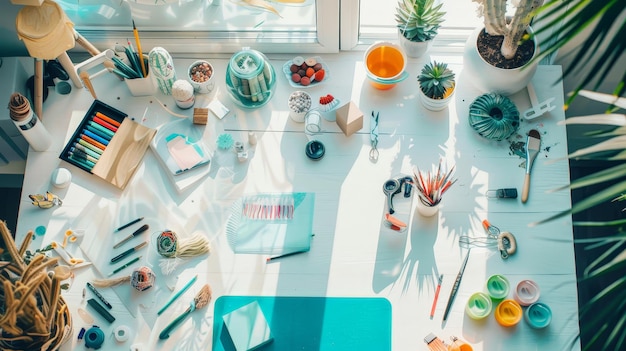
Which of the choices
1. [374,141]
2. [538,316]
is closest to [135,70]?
[374,141]

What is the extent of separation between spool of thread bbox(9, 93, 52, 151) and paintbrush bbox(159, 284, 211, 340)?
2.15 feet

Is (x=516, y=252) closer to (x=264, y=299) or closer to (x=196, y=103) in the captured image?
(x=264, y=299)

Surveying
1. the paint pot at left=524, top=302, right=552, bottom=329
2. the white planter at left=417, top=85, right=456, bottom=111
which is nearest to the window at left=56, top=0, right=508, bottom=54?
the white planter at left=417, top=85, right=456, bottom=111

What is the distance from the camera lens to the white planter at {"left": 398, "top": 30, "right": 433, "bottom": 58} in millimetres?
1976

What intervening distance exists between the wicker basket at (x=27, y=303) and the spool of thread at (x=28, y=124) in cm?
42

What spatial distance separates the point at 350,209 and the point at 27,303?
0.86 m

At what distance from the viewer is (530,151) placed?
6.12 feet

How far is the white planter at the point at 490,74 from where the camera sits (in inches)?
73.5

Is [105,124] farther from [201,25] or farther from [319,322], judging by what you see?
[319,322]

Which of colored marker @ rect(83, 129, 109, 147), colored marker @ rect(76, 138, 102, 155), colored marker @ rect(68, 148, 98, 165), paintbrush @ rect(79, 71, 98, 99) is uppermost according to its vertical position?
paintbrush @ rect(79, 71, 98, 99)

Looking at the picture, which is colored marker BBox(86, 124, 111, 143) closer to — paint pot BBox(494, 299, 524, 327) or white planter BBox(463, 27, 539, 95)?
white planter BBox(463, 27, 539, 95)

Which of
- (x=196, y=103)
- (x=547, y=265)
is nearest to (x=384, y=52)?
(x=196, y=103)

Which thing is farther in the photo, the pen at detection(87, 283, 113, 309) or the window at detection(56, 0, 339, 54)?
the window at detection(56, 0, 339, 54)

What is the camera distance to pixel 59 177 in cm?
187
